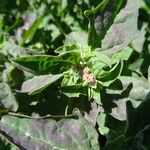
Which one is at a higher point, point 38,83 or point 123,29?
point 123,29

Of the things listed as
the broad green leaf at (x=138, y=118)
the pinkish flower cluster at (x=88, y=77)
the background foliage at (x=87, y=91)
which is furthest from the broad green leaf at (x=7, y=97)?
the broad green leaf at (x=138, y=118)

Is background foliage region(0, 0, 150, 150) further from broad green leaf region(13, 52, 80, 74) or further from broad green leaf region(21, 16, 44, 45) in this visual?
broad green leaf region(21, 16, 44, 45)

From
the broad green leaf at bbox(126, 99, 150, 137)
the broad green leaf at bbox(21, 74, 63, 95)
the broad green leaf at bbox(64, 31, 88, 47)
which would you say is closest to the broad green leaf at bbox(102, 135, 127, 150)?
the broad green leaf at bbox(126, 99, 150, 137)

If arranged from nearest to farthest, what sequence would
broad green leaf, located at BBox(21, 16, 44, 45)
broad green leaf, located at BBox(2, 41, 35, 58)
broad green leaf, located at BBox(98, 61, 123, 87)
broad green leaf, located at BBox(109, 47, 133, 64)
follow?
broad green leaf, located at BBox(98, 61, 123, 87)
broad green leaf, located at BBox(109, 47, 133, 64)
broad green leaf, located at BBox(2, 41, 35, 58)
broad green leaf, located at BBox(21, 16, 44, 45)

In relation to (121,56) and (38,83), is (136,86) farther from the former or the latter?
(38,83)

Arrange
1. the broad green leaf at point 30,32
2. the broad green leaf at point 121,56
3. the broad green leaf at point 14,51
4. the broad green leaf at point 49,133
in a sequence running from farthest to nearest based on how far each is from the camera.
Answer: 1. the broad green leaf at point 30,32
2. the broad green leaf at point 14,51
3. the broad green leaf at point 121,56
4. the broad green leaf at point 49,133

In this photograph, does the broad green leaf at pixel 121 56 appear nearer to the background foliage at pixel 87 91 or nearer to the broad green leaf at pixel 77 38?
the background foliage at pixel 87 91

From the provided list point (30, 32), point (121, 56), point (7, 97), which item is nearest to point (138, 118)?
point (121, 56)
